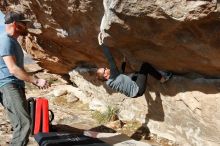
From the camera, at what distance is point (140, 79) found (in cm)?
674

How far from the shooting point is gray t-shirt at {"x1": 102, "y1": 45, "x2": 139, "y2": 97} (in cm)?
664

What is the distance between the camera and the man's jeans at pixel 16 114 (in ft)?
19.3

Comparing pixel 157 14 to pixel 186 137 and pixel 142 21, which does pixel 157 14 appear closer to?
pixel 142 21

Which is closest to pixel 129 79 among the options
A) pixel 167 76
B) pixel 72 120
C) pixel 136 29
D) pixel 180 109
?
pixel 167 76

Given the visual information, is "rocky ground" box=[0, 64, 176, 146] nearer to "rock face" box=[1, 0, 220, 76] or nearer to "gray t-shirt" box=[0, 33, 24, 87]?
"rock face" box=[1, 0, 220, 76]

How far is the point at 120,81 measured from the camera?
664 cm

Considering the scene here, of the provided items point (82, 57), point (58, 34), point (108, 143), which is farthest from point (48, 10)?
point (108, 143)

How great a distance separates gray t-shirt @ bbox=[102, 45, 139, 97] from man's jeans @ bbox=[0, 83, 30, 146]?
154 cm

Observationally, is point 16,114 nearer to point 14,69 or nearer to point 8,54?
point 14,69

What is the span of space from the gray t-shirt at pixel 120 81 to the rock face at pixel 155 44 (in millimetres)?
294

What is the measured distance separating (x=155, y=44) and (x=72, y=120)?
3628 millimetres

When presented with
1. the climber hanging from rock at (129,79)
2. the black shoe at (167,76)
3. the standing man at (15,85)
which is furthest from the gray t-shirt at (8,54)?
the black shoe at (167,76)

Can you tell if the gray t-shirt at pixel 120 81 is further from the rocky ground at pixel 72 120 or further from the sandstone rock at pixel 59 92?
the sandstone rock at pixel 59 92

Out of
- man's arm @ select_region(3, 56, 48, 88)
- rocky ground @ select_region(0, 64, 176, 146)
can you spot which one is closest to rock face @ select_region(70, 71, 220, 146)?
rocky ground @ select_region(0, 64, 176, 146)
